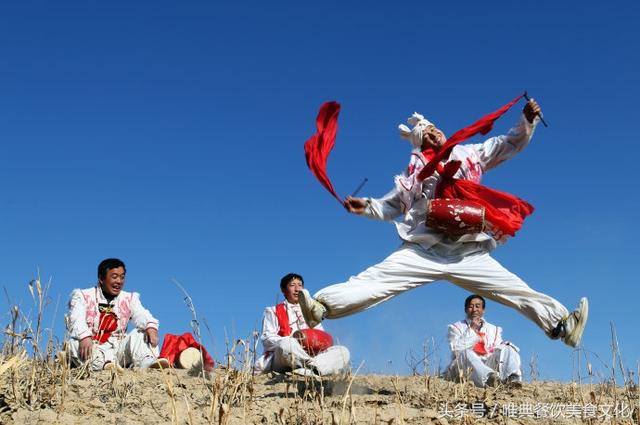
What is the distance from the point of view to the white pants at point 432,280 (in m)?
4.89

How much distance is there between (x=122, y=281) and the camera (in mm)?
6910

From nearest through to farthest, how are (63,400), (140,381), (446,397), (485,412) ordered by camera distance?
(63,400)
(485,412)
(446,397)
(140,381)

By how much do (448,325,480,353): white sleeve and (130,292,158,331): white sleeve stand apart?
2721mm

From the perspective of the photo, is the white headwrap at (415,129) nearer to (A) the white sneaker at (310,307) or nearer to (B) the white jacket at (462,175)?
(B) the white jacket at (462,175)

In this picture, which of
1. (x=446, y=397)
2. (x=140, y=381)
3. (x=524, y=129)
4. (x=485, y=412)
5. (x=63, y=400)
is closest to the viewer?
(x=63, y=400)

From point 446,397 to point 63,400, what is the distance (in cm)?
227

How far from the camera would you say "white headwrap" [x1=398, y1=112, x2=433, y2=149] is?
5793 mm

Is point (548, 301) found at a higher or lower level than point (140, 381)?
higher

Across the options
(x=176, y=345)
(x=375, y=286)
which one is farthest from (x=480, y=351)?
(x=176, y=345)

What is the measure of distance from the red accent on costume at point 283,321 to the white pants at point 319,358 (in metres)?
0.43

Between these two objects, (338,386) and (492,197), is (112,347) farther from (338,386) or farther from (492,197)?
(492,197)

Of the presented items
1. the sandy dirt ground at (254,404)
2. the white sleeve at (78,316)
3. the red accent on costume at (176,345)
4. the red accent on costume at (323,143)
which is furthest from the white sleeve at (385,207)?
the white sleeve at (78,316)

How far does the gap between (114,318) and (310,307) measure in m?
2.68

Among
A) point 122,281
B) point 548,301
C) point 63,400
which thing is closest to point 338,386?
point 548,301
